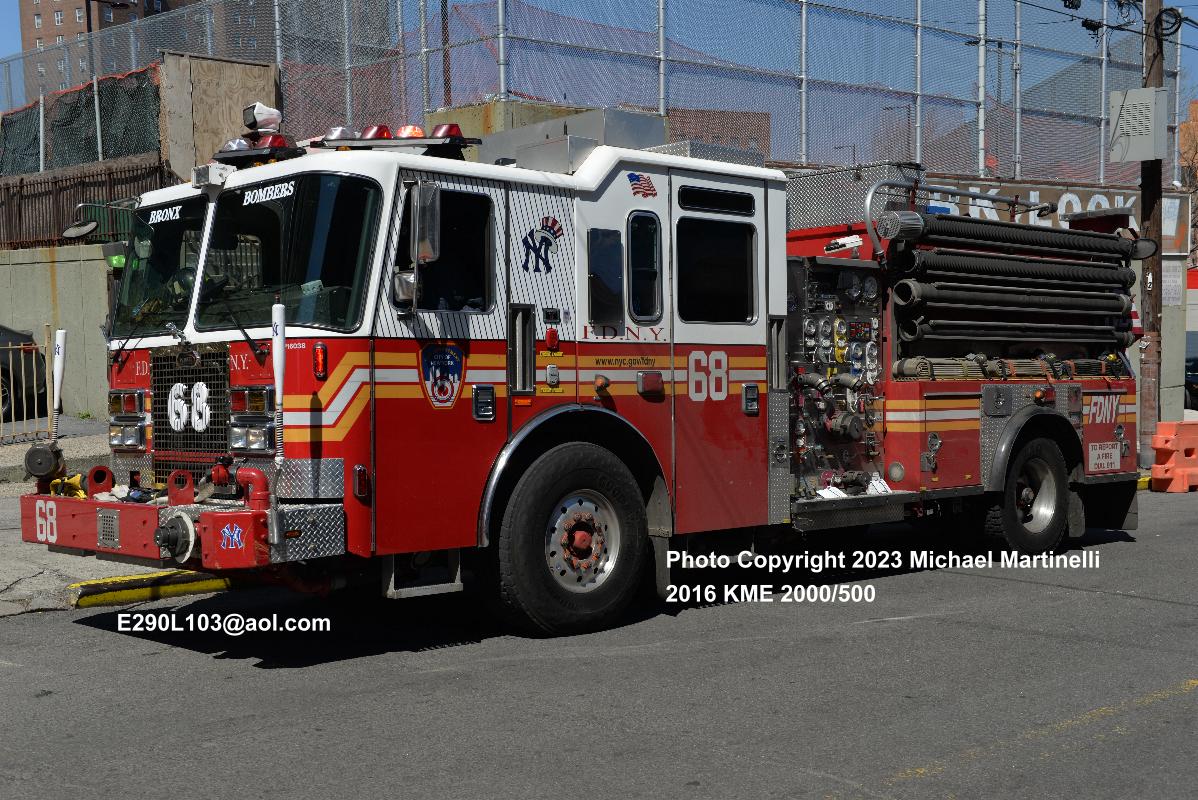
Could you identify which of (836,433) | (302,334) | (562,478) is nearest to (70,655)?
(302,334)

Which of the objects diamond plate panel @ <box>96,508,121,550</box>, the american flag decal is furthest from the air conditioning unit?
diamond plate panel @ <box>96,508,121,550</box>

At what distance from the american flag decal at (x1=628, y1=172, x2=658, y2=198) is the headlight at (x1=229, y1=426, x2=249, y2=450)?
2.81m

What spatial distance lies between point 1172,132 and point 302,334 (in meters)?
23.7

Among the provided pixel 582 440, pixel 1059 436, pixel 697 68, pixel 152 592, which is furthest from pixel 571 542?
pixel 697 68

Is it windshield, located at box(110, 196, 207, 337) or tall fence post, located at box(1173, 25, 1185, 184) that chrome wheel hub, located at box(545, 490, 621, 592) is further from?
tall fence post, located at box(1173, 25, 1185, 184)

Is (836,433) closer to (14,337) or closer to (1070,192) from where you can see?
(14,337)

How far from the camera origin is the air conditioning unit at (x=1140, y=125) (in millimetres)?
17109

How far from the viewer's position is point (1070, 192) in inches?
889

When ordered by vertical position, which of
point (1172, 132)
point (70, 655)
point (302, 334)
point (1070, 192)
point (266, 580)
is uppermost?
point (1172, 132)

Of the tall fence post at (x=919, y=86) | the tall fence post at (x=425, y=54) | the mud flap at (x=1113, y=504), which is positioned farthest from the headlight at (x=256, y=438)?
the tall fence post at (x=919, y=86)

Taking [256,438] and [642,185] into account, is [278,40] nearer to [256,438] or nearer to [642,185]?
[642,185]

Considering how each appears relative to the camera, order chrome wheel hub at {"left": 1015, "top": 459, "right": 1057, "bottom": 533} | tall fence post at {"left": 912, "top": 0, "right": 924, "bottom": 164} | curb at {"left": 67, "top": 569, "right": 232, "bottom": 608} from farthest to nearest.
Answer: 1. tall fence post at {"left": 912, "top": 0, "right": 924, "bottom": 164}
2. chrome wheel hub at {"left": 1015, "top": 459, "right": 1057, "bottom": 533}
3. curb at {"left": 67, "top": 569, "right": 232, "bottom": 608}

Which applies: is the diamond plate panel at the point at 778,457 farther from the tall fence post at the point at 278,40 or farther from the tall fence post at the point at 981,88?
the tall fence post at the point at 981,88

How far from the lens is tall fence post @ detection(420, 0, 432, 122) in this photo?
16328 millimetres
